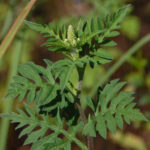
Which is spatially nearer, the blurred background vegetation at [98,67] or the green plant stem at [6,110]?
the green plant stem at [6,110]

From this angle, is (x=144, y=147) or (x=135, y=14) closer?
(x=144, y=147)

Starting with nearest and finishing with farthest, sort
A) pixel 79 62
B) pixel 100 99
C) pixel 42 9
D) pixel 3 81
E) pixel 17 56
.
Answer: pixel 79 62, pixel 100 99, pixel 17 56, pixel 3 81, pixel 42 9

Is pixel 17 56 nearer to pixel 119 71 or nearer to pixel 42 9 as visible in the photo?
pixel 119 71

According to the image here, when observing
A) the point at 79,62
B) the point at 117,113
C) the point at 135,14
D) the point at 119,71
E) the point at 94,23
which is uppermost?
the point at 135,14

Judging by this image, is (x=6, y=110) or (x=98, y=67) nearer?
(x=6, y=110)

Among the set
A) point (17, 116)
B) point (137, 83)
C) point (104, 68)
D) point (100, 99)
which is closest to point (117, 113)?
point (100, 99)

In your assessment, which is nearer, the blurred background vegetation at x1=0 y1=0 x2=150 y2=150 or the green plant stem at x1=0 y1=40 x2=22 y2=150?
the green plant stem at x1=0 y1=40 x2=22 y2=150

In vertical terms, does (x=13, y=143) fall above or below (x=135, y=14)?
below

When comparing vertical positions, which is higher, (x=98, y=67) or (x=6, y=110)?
(x=98, y=67)
